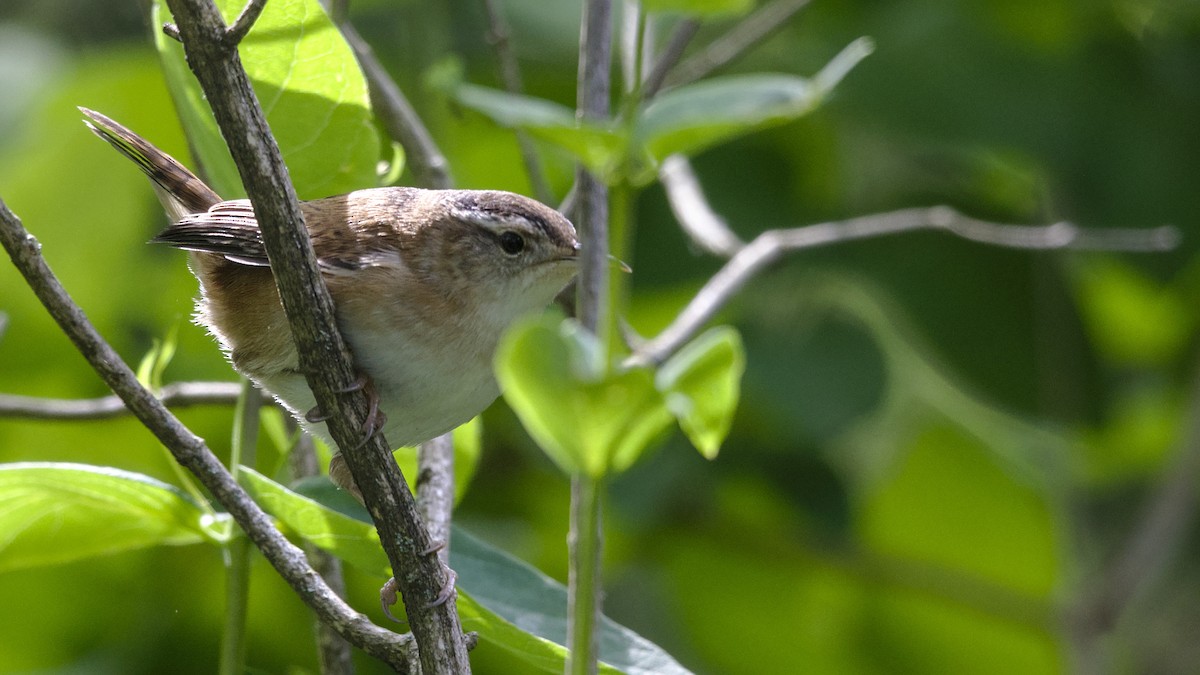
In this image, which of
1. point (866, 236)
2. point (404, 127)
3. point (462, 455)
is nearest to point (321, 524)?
point (462, 455)

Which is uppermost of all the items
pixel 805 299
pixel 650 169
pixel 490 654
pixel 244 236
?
pixel 805 299

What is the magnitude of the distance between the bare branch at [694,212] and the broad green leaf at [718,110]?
2.64 meters

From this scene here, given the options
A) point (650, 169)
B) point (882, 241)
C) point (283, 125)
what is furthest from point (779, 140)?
point (650, 169)

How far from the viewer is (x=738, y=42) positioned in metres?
4.07

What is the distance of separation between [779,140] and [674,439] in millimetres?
1232

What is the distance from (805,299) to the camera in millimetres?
4262

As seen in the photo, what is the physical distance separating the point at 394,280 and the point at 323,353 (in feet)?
2.68

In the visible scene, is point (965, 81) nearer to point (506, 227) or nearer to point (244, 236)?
point (506, 227)

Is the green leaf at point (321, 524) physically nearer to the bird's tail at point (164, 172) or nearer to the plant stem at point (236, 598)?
the plant stem at point (236, 598)

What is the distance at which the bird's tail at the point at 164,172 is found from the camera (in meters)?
2.62

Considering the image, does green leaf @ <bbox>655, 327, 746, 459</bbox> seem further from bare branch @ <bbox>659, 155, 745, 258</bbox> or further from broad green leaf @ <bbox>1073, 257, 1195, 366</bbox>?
broad green leaf @ <bbox>1073, 257, 1195, 366</bbox>

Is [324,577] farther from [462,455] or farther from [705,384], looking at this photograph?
[705,384]

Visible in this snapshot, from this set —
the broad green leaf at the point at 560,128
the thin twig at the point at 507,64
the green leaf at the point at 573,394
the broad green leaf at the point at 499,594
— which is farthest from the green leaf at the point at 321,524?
the thin twig at the point at 507,64

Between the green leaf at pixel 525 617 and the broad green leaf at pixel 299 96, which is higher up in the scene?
the broad green leaf at pixel 299 96
